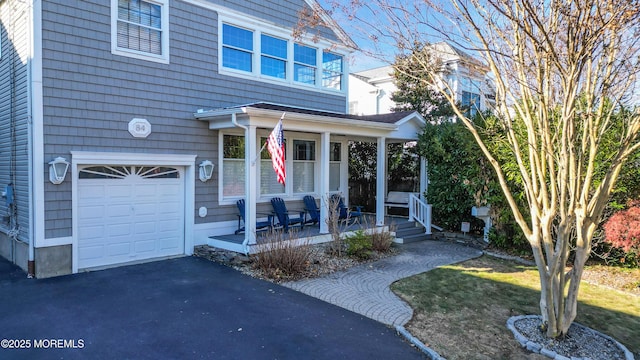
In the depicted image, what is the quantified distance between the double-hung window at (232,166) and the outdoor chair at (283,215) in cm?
92

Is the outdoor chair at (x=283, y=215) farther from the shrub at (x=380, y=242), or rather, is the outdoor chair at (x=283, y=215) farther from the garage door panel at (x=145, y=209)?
the garage door panel at (x=145, y=209)

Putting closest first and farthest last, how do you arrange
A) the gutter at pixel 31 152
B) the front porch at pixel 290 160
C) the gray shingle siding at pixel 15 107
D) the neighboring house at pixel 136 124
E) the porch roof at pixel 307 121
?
the gutter at pixel 31 152
the neighboring house at pixel 136 124
the gray shingle siding at pixel 15 107
the porch roof at pixel 307 121
the front porch at pixel 290 160

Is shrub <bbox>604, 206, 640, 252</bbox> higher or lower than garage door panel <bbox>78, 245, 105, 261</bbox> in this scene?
higher

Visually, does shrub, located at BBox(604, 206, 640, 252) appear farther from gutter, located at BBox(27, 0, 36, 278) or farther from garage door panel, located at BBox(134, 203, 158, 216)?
gutter, located at BBox(27, 0, 36, 278)

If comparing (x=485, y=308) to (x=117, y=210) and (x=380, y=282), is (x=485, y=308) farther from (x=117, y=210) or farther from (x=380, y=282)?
(x=117, y=210)

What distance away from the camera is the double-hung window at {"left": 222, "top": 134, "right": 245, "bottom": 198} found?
987 centimetres

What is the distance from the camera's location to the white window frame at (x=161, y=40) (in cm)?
801

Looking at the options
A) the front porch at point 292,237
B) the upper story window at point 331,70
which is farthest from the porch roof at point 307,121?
the front porch at point 292,237

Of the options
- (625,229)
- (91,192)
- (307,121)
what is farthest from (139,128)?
(625,229)

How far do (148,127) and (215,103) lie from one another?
179 cm

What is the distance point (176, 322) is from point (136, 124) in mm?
4634

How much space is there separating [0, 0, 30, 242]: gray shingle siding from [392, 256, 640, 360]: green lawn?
288 inches

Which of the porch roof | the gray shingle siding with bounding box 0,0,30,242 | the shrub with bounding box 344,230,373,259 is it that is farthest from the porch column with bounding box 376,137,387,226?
the gray shingle siding with bounding box 0,0,30,242

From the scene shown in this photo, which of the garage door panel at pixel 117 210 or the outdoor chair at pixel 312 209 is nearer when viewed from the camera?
the garage door panel at pixel 117 210
